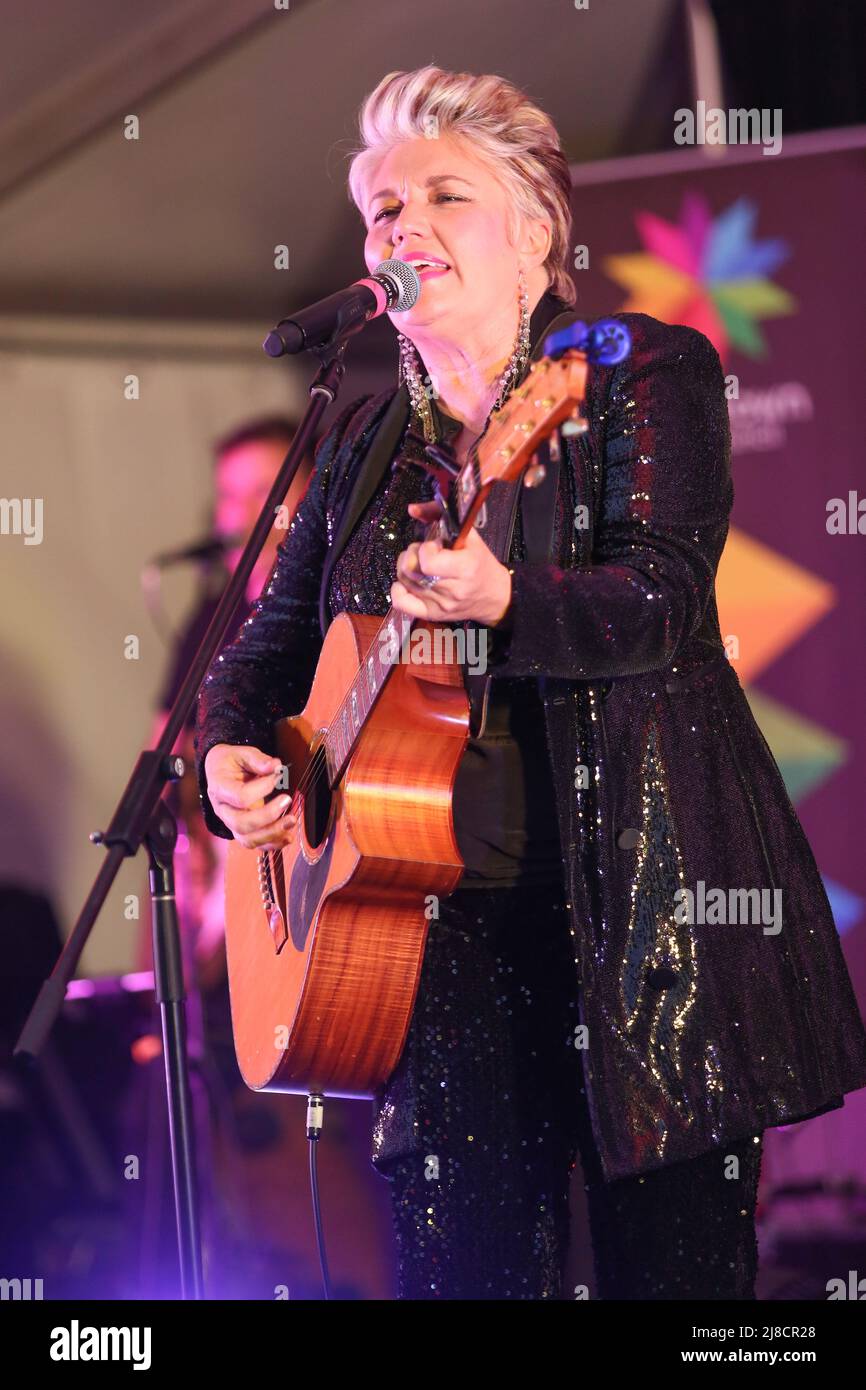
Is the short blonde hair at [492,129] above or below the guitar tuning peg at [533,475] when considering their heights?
above

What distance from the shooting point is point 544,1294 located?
6.27 ft

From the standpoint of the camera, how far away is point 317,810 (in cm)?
223

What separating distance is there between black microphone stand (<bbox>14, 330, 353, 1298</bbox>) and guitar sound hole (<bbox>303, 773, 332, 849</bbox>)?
20 cm

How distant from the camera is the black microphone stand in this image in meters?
2.10

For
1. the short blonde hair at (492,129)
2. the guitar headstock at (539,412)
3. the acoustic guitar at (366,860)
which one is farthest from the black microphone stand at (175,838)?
the guitar headstock at (539,412)

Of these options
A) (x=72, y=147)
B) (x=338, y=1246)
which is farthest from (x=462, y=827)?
(x=72, y=147)

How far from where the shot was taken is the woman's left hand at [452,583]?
1552 mm

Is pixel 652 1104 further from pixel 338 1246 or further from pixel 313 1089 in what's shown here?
pixel 338 1246

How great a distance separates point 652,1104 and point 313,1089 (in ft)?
1.85

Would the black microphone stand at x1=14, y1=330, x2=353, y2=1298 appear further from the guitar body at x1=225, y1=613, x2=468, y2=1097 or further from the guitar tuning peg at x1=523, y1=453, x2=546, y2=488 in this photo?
the guitar tuning peg at x1=523, y1=453, x2=546, y2=488

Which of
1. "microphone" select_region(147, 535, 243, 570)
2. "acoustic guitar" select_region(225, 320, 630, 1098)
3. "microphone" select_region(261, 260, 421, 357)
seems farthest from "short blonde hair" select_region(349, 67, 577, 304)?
"microphone" select_region(147, 535, 243, 570)

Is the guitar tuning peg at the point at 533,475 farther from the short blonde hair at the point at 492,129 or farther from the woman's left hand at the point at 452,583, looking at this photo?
the short blonde hair at the point at 492,129

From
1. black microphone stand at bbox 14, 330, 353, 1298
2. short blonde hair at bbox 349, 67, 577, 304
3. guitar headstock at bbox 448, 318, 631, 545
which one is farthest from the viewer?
short blonde hair at bbox 349, 67, 577, 304

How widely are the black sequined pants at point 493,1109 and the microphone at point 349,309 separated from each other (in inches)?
30.5
